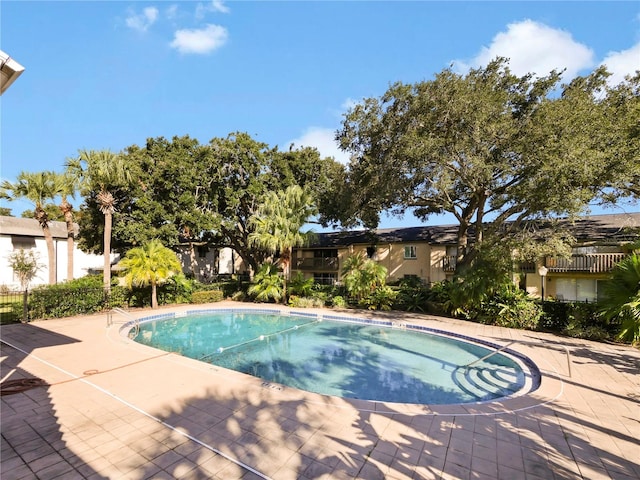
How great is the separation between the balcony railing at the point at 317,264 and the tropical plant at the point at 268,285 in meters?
10.2

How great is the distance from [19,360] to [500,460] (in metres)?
11.8

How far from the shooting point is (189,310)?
17797 millimetres

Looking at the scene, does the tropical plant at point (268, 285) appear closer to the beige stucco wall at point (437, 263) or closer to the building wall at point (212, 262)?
the beige stucco wall at point (437, 263)

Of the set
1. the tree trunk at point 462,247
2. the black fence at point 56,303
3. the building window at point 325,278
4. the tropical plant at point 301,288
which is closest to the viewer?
the black fence at point 56,303

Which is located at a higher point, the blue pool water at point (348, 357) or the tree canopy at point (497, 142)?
the tree canopy at point (497, 142)

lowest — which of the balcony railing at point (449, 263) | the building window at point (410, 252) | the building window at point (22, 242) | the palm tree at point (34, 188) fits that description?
the balcony railing at point (449, 263)

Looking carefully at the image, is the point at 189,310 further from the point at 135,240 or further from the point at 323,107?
the point at 323,107

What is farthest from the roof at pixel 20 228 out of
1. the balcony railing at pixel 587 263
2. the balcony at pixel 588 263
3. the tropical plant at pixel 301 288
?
the balcony at pixel 588 263

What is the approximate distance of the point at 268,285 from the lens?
20.5 meters

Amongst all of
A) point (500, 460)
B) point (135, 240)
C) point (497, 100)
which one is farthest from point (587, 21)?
point (135, 240)

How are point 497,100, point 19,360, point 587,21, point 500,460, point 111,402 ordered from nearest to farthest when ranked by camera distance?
point 500,460
point 111,402
point 19,360
point 587,21
point 497,100

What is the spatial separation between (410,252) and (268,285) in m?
13.7

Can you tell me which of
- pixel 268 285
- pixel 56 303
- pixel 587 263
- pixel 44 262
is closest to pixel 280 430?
pixel 56 303

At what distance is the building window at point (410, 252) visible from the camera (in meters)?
27.2
